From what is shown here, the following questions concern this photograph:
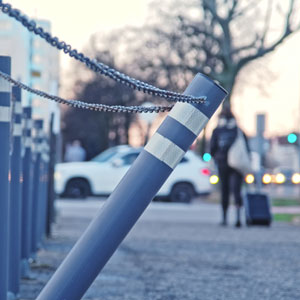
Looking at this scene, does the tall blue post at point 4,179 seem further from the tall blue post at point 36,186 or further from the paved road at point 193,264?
the tall blue post at point 36,186

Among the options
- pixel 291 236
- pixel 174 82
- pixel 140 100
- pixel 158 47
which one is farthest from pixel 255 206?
pixel 140 100

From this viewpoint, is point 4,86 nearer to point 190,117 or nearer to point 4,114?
point 4,114

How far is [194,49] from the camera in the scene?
1670 inches

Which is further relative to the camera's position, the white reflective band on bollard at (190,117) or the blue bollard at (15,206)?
the blue bollard at (15,206)

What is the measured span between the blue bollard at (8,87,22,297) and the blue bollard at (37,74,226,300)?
2436 millimetres

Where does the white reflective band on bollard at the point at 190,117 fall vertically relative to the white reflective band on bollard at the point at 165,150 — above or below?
above

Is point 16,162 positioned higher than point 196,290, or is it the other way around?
point 16,162

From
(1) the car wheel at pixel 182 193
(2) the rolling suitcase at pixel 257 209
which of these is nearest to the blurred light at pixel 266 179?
(2) the rolling suitcase at pixel 257 209

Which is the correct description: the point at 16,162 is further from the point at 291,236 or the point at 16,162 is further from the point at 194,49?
the point at 194,49

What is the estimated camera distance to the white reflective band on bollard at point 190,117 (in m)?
3.88

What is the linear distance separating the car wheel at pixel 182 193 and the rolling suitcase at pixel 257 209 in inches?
498

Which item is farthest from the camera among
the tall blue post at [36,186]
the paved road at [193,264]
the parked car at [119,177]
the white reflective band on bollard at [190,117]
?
the parked car at [119,177]

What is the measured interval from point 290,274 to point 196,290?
1.51m

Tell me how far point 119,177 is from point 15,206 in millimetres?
22093
